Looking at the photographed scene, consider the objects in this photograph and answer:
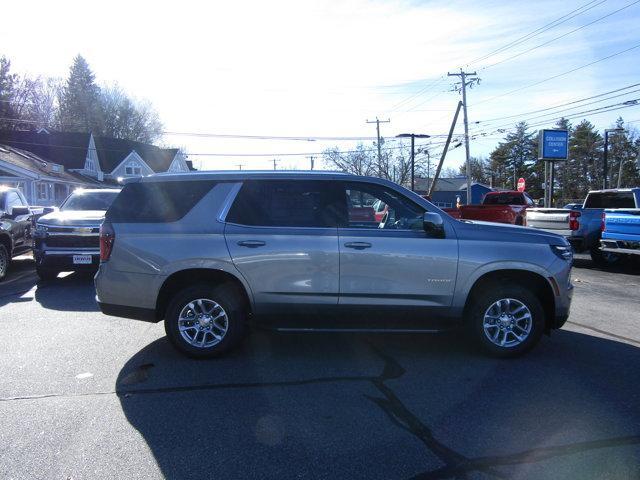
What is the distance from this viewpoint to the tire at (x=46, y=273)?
1033 centimetres

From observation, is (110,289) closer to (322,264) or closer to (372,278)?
(322,264)

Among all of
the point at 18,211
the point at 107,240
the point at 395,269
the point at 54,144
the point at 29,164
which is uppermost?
the point at 54,144

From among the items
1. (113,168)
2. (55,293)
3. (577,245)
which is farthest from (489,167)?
(55,293)

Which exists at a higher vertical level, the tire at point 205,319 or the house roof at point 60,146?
the house roof at point 60,146

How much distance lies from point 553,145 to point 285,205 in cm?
3305

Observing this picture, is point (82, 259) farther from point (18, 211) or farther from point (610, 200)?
point (610, 200)

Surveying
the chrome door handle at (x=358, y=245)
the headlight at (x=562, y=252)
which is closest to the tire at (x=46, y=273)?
the chrome door handle at (x=358, y=245)

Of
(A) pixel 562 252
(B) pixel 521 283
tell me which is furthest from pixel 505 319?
(A) pixel 562 252

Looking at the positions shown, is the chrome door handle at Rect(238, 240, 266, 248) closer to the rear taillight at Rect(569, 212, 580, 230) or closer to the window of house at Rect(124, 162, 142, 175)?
the rear taillight at Rect(569, 212, 580, 230)

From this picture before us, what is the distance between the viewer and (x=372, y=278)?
207 inches

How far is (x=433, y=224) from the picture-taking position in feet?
17.0

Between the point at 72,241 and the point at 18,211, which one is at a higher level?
the point at 18,211

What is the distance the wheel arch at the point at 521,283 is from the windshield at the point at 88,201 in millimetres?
8756

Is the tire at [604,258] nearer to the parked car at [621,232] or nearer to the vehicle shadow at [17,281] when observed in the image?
the parked car at [621,232]
